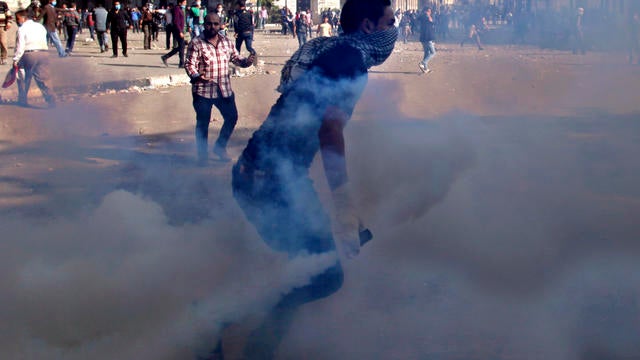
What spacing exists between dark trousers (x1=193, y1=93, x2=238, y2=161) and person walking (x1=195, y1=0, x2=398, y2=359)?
4335 mm

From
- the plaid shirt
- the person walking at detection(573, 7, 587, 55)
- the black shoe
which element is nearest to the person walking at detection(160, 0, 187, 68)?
the black shoe

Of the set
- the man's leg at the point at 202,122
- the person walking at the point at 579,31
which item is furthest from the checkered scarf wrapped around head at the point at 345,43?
the man's leg at the point at 202,122

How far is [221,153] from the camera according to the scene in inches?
318

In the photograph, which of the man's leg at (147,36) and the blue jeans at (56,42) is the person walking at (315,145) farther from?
Result: the man's leg at (147,36)

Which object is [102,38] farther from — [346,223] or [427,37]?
[346,223]

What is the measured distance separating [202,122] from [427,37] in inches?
88.5

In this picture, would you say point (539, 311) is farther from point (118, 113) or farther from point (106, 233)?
point (118, 113)

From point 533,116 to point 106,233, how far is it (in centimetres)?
425

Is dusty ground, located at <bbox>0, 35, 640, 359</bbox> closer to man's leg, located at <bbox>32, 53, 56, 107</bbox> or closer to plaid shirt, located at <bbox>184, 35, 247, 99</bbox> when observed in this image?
plaid shirt, located at <bbox>184, 35, 247, 99</bbox>

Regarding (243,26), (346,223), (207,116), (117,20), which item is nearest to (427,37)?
(207,116)

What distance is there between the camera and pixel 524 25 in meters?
4.26

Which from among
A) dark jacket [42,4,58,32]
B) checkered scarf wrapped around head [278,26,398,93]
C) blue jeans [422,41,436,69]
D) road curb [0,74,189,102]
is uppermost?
checkered scarf wrapped around head [278,26,398,93]

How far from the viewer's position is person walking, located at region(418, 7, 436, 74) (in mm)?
5055

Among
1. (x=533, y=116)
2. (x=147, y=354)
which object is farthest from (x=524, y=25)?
(x=533, y=116)
